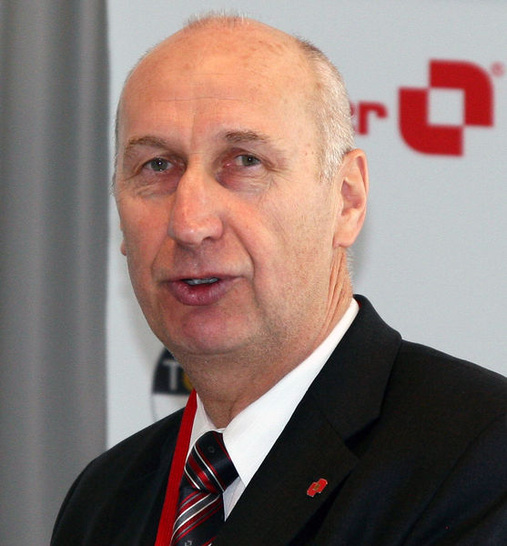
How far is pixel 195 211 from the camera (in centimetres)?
173

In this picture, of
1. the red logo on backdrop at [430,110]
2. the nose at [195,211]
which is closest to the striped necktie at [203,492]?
the nose at [195,211]

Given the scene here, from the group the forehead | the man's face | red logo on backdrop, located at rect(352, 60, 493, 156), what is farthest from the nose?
red logo on backdrop, located at rect(352, 60, 493, 156)

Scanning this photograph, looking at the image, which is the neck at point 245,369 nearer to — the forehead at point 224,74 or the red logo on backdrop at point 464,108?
the forehead at point 224,74

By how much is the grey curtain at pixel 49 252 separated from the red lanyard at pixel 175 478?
4.67 feet

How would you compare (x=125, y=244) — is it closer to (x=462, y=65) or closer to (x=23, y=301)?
(x=23, y=301)

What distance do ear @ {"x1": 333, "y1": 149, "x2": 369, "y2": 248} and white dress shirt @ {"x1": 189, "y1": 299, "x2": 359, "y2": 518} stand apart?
0.19m

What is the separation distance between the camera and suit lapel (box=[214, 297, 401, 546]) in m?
1.62

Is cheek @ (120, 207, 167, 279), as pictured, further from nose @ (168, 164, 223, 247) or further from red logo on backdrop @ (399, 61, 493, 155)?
red logo on backdrop @ (399, 61, 493, 155)

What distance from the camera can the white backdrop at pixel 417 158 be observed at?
11.7 feet

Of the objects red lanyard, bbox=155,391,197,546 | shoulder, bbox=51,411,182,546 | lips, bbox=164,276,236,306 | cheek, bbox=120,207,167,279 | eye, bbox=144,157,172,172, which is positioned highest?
eye, bbox=144,157,172,172

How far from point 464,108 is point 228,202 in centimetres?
205

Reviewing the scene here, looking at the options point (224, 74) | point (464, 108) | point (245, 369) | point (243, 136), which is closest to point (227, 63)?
point (224, 74)

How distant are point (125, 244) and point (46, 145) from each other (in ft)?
5.35

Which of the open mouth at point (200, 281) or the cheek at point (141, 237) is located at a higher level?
the cheek at point (141, 237)
